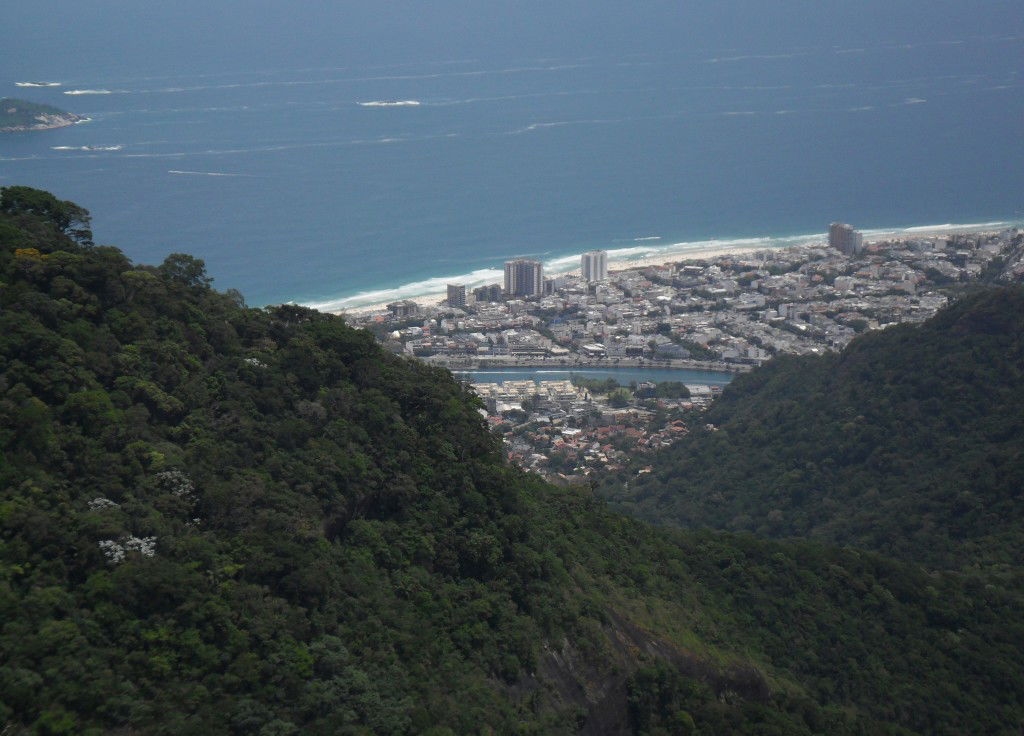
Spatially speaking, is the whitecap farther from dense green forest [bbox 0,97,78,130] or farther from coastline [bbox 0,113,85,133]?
dense green forest [bbox 0,97,78,130]

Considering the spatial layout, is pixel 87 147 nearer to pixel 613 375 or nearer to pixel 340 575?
Answer: pixel 613 375

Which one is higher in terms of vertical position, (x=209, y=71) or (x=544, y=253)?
(x=209, y=71)

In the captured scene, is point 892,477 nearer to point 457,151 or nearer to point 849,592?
point 849,592

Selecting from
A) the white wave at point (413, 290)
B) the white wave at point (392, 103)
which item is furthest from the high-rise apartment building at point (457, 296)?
the white wave at point (392, 103)

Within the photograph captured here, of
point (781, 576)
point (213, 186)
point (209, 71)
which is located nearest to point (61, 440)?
point (781, 576)

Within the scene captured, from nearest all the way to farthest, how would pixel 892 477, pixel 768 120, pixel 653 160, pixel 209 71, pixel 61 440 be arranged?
pixel 61 440 → pixel 892 477 → pixel 653 160 → pixel 768 120 → pixel 209 71

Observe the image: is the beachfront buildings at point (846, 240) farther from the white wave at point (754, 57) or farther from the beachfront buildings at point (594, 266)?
the white wave at point (754, 57)
